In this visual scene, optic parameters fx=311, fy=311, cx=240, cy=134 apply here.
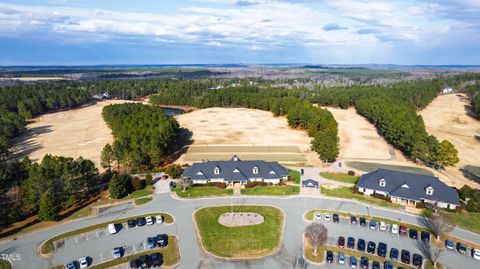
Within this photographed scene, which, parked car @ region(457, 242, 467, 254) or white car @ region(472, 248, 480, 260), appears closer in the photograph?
white car @ region(472, 248, 480, 260)

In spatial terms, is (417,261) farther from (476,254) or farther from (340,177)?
(340,177)

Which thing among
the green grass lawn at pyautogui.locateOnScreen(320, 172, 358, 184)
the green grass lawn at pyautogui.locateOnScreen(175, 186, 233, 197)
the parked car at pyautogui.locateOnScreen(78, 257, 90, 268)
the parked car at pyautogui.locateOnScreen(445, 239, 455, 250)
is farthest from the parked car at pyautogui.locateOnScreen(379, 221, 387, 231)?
the parked car at pyautogui.locateOnScreen(78, 257, 90, 268)

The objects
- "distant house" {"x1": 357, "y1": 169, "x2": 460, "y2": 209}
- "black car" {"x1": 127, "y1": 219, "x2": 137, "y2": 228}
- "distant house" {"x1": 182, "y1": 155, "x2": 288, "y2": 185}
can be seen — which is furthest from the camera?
"distant house" {"x1": 182, "y1": 155, "x2": 288, "y2": 185}

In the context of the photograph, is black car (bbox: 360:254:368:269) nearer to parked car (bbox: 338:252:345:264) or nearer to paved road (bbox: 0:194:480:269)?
parked car (bbox: 338:252:345:264)

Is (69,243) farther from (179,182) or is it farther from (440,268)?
(440,268)

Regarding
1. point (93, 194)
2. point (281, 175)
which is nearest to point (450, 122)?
point (281, 175)

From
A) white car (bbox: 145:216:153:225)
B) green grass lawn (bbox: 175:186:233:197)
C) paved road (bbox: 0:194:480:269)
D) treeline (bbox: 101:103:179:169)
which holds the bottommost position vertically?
paved road (bbox: 0:194:480:269)

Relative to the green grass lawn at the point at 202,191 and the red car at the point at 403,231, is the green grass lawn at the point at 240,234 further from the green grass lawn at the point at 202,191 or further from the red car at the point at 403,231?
the red car at the point at 403,231
